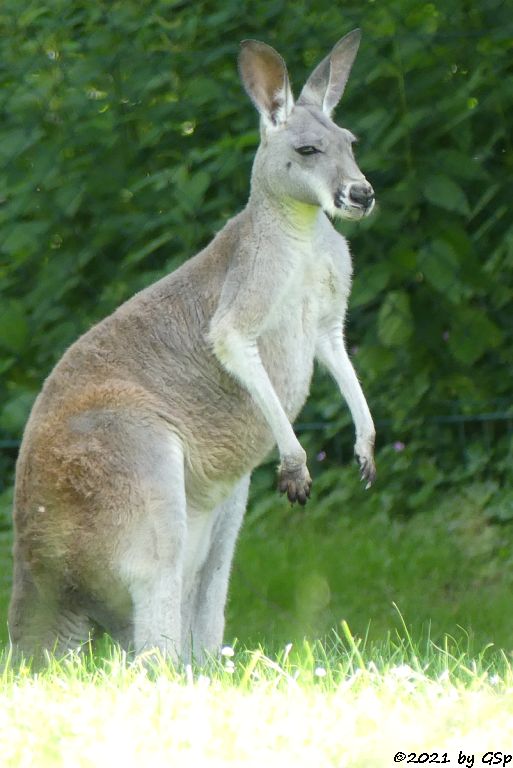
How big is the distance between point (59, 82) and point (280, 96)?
261 centimetres

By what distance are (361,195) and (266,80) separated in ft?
1.83

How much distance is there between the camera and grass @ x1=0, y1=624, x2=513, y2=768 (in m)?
2.70

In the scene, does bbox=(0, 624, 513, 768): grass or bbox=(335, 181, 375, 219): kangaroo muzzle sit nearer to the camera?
bbox=(0, 624, 513, 768): grass

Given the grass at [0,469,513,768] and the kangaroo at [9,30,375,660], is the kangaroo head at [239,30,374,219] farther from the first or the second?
the grass at [0,469,513,768]

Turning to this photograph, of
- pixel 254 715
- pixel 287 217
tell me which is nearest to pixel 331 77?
pixel 287 217

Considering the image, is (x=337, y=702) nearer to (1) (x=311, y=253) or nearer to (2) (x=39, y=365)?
(1) (x=311, y=253)

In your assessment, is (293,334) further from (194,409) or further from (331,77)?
(331,77)

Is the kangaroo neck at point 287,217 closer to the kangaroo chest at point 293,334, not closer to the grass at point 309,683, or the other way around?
the kangaroo chest at point 293,334

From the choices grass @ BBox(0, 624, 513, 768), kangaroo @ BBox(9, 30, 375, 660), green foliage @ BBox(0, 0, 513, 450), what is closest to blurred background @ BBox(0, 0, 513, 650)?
green foliage @ BBox(0, 0, 513, 450)

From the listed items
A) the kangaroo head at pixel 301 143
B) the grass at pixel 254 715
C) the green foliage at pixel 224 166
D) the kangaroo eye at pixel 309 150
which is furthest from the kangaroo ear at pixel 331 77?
the grass at pixel 254 715

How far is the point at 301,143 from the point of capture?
4453mm

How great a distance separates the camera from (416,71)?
6512 mm

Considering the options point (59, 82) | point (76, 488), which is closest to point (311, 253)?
point (76, 488)

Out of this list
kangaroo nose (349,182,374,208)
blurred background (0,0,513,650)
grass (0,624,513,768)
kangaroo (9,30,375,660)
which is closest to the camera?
grass (0,624,513,768)
